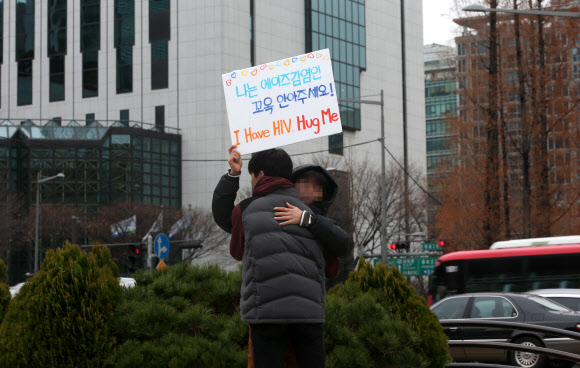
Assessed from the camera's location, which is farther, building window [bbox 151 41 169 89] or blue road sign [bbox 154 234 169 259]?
building window [bbox 151 41 169 89]

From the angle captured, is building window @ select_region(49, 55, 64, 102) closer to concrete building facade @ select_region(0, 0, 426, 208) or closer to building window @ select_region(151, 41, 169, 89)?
concrete building facade @ select_region(0, 0, 426, 208)

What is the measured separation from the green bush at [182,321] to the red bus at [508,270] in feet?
57.2

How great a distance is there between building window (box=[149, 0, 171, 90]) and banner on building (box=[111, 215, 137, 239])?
18.8 m

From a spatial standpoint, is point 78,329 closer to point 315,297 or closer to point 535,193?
point 315,297

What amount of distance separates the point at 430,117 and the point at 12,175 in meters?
94.5

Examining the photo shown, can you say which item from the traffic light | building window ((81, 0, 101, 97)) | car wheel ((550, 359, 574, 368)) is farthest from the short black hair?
building window ((81, 0, 101, 97))

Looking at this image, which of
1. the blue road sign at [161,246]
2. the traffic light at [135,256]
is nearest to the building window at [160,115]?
the traffic light at [135,256]

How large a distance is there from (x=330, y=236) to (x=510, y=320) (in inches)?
450

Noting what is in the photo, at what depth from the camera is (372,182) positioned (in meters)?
57.9

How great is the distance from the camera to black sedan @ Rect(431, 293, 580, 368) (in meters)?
15.2

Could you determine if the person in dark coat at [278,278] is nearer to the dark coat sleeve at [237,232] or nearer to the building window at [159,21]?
the dark coat sleeve at [237,232]

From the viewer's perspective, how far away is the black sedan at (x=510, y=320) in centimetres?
1523

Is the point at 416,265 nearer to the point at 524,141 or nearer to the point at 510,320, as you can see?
the point at 524,141

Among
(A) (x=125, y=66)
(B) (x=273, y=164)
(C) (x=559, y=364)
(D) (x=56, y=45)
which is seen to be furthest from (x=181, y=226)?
(B) (x=273, y=164)
